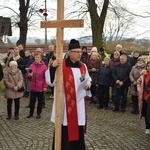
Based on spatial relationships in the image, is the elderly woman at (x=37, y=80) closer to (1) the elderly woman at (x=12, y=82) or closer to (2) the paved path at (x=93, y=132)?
(1) the elderly woman at (x=12, y=82)

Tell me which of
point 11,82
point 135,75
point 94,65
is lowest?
point 11,82

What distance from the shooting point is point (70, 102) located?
5281mm

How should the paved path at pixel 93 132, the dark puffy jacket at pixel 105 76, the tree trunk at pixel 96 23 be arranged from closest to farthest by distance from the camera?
the paved path at pixel 93 132 < the dark puffy jacket at pixel 105 76 < the tree trunk at pixel 96 23

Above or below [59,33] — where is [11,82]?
below

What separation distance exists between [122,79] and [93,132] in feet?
9.84

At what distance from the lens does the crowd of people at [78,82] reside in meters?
5.29

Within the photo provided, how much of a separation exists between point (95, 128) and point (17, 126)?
1.89 metres

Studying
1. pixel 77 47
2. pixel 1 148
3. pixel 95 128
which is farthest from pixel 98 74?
pixel 77 47

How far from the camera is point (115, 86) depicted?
10.8 metres

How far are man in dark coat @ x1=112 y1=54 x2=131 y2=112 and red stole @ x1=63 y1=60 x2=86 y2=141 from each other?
17.5 ft

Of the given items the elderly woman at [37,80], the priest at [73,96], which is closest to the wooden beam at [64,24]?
the priest at [73,96]

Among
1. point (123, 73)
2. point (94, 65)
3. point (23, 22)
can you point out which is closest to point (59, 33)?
point (123, 73)

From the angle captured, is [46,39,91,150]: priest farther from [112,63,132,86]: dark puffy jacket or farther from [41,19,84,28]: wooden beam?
[112,63,132,86]: dark puffy jacket

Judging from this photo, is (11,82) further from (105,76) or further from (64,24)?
(64,24)
